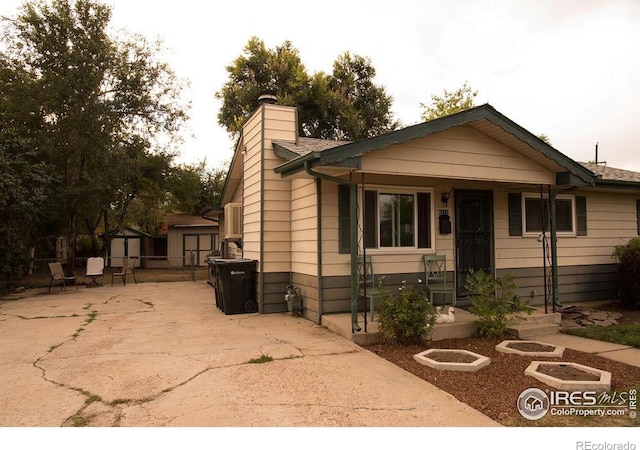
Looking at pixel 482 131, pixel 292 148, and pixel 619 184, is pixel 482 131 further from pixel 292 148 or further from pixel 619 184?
pixel 619 184

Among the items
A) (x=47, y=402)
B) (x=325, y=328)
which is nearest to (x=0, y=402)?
(x=47, y=402)

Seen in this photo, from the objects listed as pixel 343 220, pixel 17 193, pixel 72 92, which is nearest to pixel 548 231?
pixel 343 220

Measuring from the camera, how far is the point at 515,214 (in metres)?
8.05

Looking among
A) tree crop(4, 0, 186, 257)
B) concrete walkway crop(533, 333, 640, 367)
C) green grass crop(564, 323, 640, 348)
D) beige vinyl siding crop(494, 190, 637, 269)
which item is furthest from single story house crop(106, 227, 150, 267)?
green grass crop(564, 323, 640, 348)

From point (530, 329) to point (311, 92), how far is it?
20.7 meters

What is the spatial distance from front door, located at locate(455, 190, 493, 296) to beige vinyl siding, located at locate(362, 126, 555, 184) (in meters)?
1.16

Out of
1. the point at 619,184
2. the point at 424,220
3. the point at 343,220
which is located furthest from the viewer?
the point at 619,184

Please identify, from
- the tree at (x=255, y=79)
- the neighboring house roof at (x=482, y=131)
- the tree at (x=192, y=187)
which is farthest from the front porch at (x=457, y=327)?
the tree at (x=255, y=79)

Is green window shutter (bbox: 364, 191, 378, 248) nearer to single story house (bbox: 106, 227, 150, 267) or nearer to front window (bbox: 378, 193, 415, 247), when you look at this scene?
front window (bbox: 378, 193, 415, 247)

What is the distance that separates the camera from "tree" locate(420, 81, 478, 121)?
3164 cm

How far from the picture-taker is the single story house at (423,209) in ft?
19.4

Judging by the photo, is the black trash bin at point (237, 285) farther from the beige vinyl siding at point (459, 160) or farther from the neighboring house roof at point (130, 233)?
the neighboring house roof at point (130, 233)

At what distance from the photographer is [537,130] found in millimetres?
30125

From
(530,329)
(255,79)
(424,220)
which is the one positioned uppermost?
(255,79)
